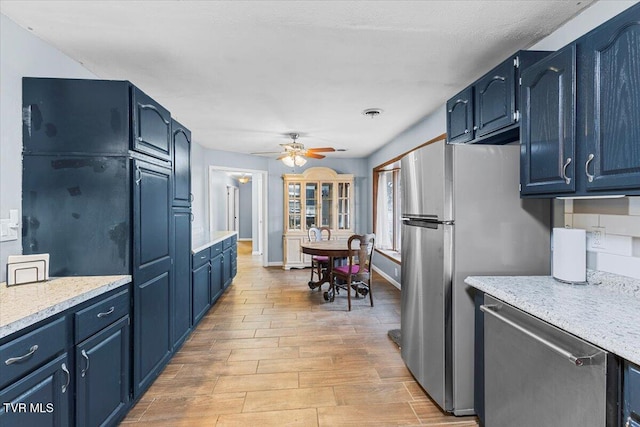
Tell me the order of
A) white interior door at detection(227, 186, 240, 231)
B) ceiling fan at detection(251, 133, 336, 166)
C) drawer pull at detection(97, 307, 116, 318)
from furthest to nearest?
white interior door at detection(227, 186, 240, 231)
ceiling fan at detection(251, 133, 336, 166)
drawer pull at detection(97, 307, 116, 318)

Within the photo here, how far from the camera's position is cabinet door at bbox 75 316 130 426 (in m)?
1.46

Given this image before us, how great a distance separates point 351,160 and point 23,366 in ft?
20.4

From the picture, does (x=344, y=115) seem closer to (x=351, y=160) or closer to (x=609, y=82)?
(x=609, y=82)

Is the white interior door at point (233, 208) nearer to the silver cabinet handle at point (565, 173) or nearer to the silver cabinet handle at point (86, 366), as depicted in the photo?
the silver cabinet handle at point (86, 366)

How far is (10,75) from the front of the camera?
5.67 ft

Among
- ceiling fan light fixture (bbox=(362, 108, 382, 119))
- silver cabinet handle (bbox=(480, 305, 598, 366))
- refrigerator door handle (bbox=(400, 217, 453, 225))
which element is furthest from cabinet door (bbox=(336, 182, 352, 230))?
silver cabinet handle (bbox=(480, 305, 598, 366))

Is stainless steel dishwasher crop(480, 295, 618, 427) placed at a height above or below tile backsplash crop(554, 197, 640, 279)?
below

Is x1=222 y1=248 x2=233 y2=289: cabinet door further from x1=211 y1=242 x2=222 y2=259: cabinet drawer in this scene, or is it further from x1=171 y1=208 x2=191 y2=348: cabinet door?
x1=171 y1=208 x2=191 y2=348: cabinet door

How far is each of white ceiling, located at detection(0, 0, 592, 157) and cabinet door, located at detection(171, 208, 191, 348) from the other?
1.21 m

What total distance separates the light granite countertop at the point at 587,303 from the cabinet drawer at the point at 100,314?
79.3 inches

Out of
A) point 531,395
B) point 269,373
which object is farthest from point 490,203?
point 269,373

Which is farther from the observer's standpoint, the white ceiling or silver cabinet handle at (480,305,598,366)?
the white ceiling

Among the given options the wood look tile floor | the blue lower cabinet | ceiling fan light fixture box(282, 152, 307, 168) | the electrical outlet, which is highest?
ceiling fan light fixture box(282, 152, 307, 168)

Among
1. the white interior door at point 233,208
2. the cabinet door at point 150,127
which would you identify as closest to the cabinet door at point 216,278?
the cabinet door at point 150,127
